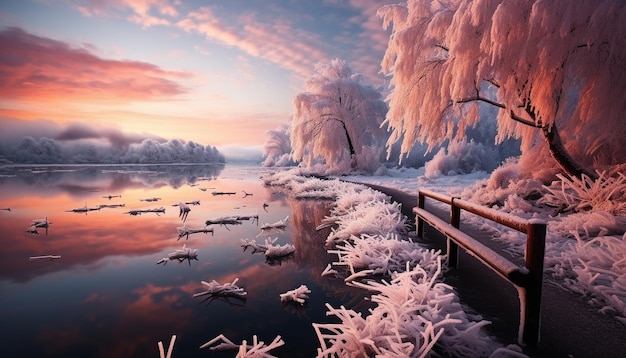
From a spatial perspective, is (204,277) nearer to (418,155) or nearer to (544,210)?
(544,210)

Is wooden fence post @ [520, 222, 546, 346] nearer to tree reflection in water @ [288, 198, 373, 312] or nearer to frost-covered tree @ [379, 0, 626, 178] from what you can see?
tree reflection in water @ [288, 198, 373, 312]

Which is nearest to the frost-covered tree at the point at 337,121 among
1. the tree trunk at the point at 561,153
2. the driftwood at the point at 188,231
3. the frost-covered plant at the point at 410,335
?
the driftwood at the point at 188,231

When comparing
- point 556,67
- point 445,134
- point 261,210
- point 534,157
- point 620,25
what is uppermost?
point 620,25

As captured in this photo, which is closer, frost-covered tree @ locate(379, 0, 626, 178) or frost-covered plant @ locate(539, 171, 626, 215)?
frost-covered plant @ locate(539, 171, 626, 215)

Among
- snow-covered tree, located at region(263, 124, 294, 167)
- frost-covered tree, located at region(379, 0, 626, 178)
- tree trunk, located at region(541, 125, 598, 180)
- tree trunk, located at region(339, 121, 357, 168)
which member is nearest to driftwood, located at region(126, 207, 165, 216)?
frost-covered tree, located at region(379, 0, 626, 178)

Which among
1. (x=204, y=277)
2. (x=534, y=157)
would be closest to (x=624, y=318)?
(x=204, y=277)

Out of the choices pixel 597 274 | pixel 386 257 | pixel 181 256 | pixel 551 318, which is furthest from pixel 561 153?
pixel 181 256

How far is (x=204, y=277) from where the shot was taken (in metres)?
5.05

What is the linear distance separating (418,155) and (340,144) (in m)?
13.9

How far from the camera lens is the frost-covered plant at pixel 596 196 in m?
5.90

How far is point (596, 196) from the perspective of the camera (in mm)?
6324

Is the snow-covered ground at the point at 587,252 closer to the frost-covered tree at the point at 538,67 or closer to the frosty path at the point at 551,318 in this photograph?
the frosty path at the point at 551,318

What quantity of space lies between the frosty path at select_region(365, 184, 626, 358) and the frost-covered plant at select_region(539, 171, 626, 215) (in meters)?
3.35

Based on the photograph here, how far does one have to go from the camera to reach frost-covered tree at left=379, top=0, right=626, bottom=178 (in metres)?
6.25
